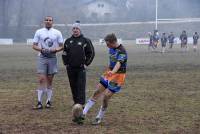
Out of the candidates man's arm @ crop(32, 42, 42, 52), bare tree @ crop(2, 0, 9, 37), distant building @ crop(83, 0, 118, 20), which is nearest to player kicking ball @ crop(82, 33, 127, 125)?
man's arm @ crop(32, 42, 42, 52)

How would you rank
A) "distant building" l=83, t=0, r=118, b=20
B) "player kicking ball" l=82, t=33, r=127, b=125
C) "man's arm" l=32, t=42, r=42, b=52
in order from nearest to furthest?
"player kicking ball" l=82, t=33, r=127, b=125 < "man's arm" l=32, t=42, r=42, b=52 < "distant building" l=83, t=0, r=118, b=20

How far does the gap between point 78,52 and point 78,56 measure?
0.28ft

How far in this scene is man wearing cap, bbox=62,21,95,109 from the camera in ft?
32.9

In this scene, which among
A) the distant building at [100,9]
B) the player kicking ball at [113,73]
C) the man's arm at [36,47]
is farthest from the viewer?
the distant building at [100,9]

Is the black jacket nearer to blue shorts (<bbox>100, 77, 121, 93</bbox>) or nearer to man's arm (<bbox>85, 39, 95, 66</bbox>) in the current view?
man's arm (<bbox>85, 39, 95, 66</bbox>)

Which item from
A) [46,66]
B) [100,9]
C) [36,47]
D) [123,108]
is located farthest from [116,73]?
[100,9]

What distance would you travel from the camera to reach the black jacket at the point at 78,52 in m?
10.0

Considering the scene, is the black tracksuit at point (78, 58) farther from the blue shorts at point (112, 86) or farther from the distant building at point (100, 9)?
the distant building at point (100, 9)

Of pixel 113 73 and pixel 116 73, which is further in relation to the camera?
pixel 116 73

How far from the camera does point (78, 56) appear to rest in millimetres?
10016

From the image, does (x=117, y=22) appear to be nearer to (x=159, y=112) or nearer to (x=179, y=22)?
(x=179, y=22)

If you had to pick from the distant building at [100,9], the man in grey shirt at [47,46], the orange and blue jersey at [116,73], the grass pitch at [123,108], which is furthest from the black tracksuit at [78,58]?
the distant building at [100,9]

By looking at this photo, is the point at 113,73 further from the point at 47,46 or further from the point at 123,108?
A: the point at 47,46

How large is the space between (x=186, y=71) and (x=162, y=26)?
234ft
